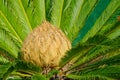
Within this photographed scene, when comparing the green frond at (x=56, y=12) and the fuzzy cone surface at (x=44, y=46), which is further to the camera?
the green frond at (x=56, y=12)

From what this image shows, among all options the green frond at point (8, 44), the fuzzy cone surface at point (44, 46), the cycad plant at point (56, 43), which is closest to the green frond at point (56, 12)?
the cycad plant at point (56, 43)

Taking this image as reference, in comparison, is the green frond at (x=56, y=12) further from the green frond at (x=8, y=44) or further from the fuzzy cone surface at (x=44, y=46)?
the fuzzy cone surface at (x=44, y=46)

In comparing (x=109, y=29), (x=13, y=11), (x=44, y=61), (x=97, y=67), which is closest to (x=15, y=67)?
(x=44, y=61)

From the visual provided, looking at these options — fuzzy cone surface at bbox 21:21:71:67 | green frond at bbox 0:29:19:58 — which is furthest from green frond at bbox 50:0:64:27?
fuzzy cone surface at bbox 21:21:71:67

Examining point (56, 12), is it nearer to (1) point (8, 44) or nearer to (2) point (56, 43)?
(1) point (8, 44)

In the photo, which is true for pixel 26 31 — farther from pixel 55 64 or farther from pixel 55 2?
pixel 55 64

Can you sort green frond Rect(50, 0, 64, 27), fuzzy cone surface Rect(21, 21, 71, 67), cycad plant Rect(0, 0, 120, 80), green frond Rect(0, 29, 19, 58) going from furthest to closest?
1. green frond Rect(50, 0, 64, 27)
2. green frond Rect(0, 29, 19, 58)
3. fuzzy cone surface Rect(21, 21, 71, 67)
4. cycad plant Rect(0, 0, 120, 80)

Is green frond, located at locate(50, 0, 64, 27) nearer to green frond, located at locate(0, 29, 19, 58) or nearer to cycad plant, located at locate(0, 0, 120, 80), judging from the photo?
cycad plant, located at locate(0, 0, 120, 80)

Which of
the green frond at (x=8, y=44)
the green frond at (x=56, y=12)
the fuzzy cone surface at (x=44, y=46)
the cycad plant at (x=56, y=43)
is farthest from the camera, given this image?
the green frond at (x=56, y=12)

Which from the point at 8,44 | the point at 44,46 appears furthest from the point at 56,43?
the point at 8,44
